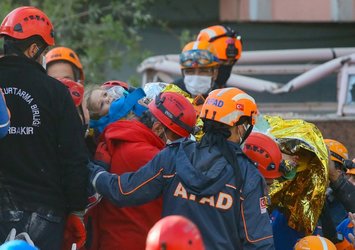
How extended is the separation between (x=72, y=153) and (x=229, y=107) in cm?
92

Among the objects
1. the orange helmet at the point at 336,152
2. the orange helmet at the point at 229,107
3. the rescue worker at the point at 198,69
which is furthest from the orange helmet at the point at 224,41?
the orange helmet at the point at 229,107

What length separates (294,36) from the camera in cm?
1380

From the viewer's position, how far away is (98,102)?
6.34m

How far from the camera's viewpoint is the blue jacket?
5.40 meters

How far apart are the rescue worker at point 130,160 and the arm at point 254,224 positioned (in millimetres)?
614

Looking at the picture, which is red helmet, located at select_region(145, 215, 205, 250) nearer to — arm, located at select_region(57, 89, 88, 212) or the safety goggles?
arm, located at select_region(57, 89, 88, 212)

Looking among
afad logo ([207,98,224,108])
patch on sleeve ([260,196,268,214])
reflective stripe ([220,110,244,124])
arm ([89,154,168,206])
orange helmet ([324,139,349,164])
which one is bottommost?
orange helmet ([324,139,349,164])

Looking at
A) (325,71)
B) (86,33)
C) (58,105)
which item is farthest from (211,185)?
(86,33)

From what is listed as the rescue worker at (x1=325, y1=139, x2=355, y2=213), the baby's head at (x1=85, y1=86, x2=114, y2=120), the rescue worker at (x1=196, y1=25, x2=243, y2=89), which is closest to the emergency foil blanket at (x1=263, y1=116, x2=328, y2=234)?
the rescue worker at (x1=325, y1=139, x2=355, y2=213)

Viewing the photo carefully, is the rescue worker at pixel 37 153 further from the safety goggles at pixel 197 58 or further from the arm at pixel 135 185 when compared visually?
the safety goggles at pixel 197 58

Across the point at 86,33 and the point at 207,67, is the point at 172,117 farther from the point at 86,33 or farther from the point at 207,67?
the point at 86,33

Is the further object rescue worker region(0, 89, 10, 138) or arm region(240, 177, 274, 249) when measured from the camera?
arm region(240, 177, 274, 249)

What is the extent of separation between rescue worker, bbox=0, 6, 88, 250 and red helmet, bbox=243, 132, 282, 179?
3.36 ft

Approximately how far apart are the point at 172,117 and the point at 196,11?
8.78 m
